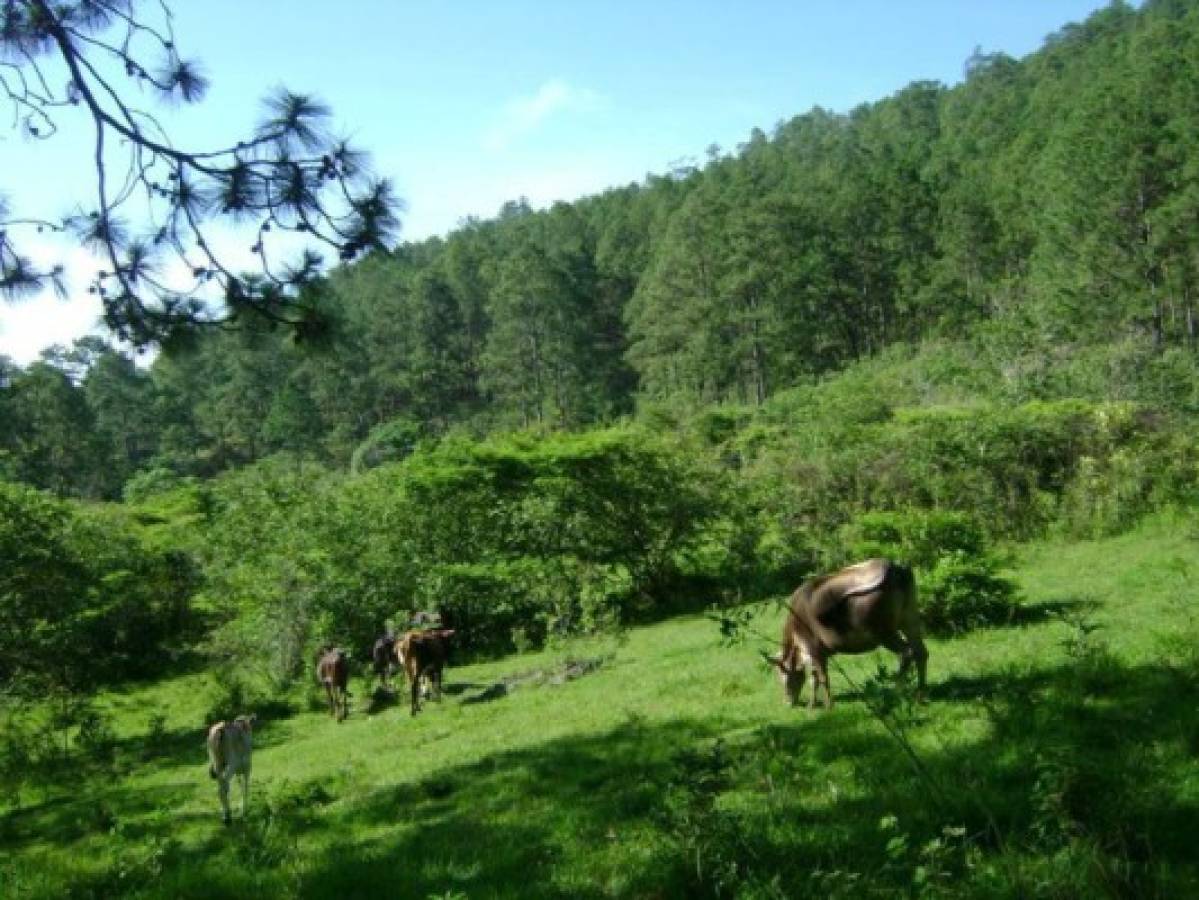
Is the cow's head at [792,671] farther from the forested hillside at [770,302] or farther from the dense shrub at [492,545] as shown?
the forested hillside at [770,302]

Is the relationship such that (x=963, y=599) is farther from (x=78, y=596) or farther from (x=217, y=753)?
(x=78, y=596)

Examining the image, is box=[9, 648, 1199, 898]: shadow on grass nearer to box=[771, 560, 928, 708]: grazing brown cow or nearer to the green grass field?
the green grass field

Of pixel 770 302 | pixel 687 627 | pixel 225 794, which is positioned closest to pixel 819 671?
pixel 225 794

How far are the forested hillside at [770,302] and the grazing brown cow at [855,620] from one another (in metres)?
24.0

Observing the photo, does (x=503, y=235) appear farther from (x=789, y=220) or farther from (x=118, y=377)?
(x=789, y=220)

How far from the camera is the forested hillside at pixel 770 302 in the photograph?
52.7 m

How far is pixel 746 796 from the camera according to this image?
22.7ft

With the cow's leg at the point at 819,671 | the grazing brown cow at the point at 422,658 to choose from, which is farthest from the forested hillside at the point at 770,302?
the cow's leg at the point at 819,671

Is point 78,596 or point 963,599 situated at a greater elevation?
point 78,596

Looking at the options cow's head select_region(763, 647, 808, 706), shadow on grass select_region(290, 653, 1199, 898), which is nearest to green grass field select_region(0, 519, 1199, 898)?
shadow on grass select_region(290, 653, 1199, 898)

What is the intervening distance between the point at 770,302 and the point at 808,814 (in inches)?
2700

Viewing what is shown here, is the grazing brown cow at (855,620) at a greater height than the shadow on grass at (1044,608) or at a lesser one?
greater

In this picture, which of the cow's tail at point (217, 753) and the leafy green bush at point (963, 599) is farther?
the leafy green bush at point (963, 599)

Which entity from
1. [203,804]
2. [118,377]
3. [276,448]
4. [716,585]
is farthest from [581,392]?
[203,804]
